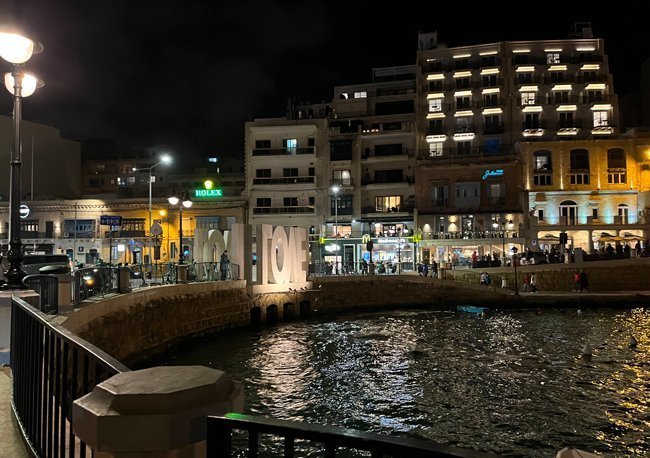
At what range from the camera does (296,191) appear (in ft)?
173

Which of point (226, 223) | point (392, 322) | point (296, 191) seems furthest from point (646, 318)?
point (226, 223)

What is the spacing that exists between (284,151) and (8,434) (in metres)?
48.5

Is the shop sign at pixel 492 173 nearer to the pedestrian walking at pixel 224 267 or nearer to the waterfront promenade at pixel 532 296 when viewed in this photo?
the waterfront promenade at pixel 532 296

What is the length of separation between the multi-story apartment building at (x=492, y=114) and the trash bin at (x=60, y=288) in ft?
127

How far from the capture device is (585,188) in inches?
1945

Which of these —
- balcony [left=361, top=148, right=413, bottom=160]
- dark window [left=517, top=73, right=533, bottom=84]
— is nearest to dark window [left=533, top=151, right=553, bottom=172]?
dark window [left=517, top=73, right=533, bottom=84]

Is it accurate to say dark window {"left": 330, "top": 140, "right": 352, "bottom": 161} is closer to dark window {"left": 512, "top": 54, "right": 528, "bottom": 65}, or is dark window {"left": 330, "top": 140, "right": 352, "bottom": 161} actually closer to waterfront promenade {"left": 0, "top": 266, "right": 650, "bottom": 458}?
waterfront promenade {"left": 0, "top": 266, "right": 650, "bottom": 458}

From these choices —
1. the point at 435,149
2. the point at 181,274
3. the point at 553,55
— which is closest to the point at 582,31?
the point at 553,55

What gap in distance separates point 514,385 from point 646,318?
19094mm

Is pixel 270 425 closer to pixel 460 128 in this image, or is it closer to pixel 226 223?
pixel 226 223

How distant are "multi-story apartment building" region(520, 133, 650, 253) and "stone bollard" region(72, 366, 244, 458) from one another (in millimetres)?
48092

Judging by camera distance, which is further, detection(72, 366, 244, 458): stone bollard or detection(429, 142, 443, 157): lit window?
detection(429, 142, 443, 157): lit window

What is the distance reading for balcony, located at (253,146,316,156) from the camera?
5281 centimetres

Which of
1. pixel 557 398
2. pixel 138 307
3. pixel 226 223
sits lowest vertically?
pixel 557 398
